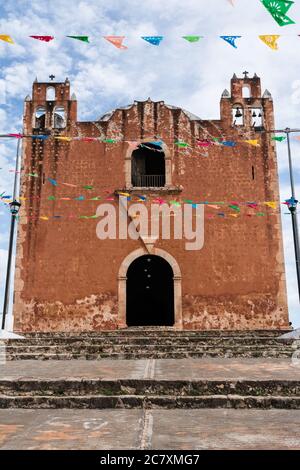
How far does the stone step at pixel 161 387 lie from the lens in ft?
13.6

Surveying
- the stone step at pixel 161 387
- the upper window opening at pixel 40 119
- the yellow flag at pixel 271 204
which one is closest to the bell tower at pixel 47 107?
the upper window opening at pixel 40 119

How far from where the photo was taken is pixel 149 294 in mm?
14391

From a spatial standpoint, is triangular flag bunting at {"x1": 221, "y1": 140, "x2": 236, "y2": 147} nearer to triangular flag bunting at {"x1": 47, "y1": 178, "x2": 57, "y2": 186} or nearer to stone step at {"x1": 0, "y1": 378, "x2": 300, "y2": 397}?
triangular flag bunting at {"x1": 47, "y1": 178, "x2": 57, "y2": 186}

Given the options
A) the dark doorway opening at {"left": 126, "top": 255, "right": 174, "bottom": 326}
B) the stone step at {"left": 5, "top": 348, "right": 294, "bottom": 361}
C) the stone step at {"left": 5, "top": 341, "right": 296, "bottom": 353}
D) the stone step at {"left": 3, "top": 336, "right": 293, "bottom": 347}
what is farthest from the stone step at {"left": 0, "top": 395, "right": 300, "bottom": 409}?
the dark doorway opening at {"left": 126, "top": 255, "right": 174, "bottom": 326}

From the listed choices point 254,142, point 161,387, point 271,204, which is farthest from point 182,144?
point 161,387

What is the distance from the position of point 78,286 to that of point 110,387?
7890 millimetres

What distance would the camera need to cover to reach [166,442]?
262cm

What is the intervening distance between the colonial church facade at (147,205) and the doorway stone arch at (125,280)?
0.09 feet

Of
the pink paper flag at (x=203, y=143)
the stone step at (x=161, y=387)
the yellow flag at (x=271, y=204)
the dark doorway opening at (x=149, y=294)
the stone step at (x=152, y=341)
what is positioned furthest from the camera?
the dark doorway opening at (x=149, y=294)

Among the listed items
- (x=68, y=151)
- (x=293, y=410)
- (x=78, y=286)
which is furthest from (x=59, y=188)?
(x=293, y=410)

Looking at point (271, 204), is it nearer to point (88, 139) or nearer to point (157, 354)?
point (88, 139)

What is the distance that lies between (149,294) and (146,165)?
13.8 ft

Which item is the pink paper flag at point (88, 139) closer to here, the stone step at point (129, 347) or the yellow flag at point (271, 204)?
the yellow flag at point (271, 204)

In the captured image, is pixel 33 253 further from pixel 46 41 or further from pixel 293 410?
pixel 293 410
